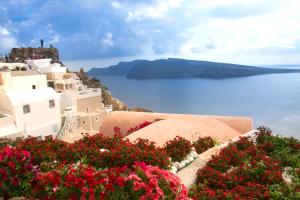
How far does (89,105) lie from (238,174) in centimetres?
3536

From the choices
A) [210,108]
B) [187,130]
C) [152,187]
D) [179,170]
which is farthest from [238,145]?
[210,108]

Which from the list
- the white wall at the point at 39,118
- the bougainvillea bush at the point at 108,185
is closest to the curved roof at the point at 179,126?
the bougainvillea bush at the point at 108,185

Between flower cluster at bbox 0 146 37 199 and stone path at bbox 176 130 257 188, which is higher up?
flower cluster at bbox 0 146 37 199

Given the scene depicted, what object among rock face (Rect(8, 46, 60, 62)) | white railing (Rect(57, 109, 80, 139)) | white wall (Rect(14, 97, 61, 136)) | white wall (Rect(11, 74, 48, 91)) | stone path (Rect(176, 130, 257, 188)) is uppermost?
rock face (Rect(8, 46, 60, 62))

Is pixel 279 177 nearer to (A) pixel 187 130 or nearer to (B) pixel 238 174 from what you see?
(B) pixel 238 174

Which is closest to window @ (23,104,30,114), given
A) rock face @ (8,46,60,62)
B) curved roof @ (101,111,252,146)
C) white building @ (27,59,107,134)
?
white building @ (27,59,107,134)

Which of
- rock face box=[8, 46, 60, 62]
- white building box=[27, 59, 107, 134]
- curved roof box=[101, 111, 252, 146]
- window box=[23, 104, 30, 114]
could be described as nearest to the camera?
curved roof box=[101, 111, 252, 146]

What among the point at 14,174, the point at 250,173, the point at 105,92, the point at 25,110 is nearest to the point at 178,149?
the point at 250,173

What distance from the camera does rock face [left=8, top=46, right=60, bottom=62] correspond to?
7716 centimetres

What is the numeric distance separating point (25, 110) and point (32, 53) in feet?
185

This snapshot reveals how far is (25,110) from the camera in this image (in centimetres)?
2777

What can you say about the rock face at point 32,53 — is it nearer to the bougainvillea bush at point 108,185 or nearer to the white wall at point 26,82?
the white wall at point 26,82

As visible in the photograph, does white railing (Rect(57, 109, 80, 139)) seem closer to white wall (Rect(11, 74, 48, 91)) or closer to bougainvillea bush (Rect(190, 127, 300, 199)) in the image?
white wall (Rect(11, 74, 48, 91))

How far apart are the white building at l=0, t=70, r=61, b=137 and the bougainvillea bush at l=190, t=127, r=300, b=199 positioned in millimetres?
21323
